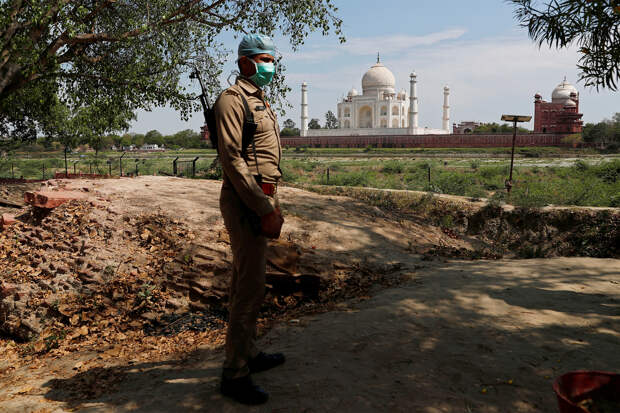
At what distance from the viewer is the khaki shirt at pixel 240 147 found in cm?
259

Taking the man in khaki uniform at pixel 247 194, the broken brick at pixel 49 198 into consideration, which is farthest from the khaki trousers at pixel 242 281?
the broken brick at pixel 49 198

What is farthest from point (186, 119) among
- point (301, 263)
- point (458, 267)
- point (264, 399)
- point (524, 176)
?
point (524, 176)

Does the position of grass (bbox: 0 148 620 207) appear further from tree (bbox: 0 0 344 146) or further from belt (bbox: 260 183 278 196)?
belt (bbox: 260 183 278 196)

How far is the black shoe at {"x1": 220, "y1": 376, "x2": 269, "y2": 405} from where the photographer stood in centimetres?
259

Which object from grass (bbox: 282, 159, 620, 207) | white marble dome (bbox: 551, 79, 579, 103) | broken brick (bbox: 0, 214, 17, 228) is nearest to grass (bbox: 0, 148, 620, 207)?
grass (bbox: 282, 159, 620, 207)

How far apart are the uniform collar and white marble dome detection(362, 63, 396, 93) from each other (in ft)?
244

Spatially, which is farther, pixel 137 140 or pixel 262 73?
pixel 137 140

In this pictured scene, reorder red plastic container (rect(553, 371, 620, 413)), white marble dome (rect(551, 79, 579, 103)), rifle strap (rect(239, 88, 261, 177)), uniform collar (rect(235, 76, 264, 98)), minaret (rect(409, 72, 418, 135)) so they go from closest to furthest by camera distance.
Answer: red plastic container (rect(553, 371, 620, 413)), rifle strap (rect(239, 88, 261, 177)), uniform collar (rect(235, 76, 264, 98)), white marble dome (rect(551, 79, 579, 103)), minaret (rect(409, 72, 418, 135))

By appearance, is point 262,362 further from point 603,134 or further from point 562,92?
point 562,92

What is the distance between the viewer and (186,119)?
34.1ft

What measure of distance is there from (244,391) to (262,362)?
1.42 feet

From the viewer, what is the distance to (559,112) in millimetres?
47094

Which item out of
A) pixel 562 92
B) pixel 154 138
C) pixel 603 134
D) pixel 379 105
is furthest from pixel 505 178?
pixel 154 138

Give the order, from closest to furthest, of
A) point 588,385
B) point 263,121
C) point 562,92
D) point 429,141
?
1. point 588,385
2. point 263,121
3. point 429,141
4. point 562,92
